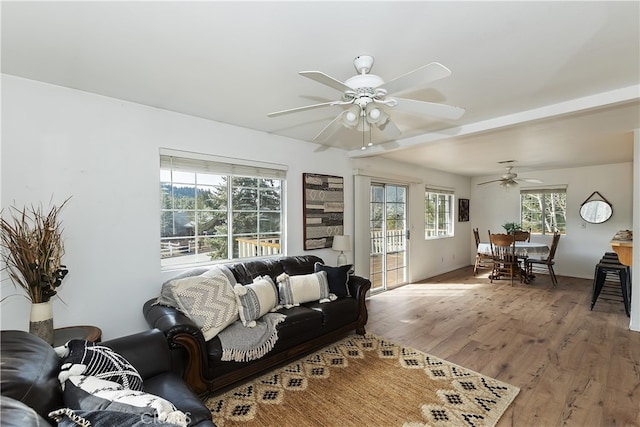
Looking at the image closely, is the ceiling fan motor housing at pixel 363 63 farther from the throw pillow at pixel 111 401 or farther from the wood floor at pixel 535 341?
the wood floor at pixel 535 341

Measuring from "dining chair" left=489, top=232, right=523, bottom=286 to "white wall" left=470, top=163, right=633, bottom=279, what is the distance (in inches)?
59.1

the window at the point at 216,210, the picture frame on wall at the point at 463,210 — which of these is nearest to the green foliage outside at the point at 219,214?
the window at the point at 216,210

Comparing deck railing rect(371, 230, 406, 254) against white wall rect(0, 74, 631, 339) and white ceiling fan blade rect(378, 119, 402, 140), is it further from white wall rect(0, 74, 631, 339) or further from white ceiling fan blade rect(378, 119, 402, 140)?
white ceiling fan blade rect(378, 119, 402, 140)

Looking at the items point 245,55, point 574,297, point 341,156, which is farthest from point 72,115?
point 574,297

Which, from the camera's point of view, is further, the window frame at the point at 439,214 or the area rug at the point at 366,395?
the window frame at the point at 439,214

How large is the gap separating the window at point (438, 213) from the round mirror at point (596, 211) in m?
2.49

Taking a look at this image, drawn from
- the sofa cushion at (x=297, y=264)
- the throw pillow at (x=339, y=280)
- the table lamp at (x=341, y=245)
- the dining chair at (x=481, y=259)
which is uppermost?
the table lamp at (x=341, y=245)

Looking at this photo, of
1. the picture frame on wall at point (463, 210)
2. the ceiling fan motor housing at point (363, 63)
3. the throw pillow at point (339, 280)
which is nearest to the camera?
the ceiling fan motor housing at point (363, 63)

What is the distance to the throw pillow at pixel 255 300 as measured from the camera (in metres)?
2.53

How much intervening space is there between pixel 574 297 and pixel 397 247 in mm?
2861

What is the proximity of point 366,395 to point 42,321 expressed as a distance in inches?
91.3

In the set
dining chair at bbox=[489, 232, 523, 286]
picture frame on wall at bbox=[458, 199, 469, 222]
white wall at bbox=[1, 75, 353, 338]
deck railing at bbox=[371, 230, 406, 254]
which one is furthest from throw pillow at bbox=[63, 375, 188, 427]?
picture frame on wall at bbox=[458, 199, 469, 222]

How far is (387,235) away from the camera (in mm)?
5395

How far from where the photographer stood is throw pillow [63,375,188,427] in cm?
108
